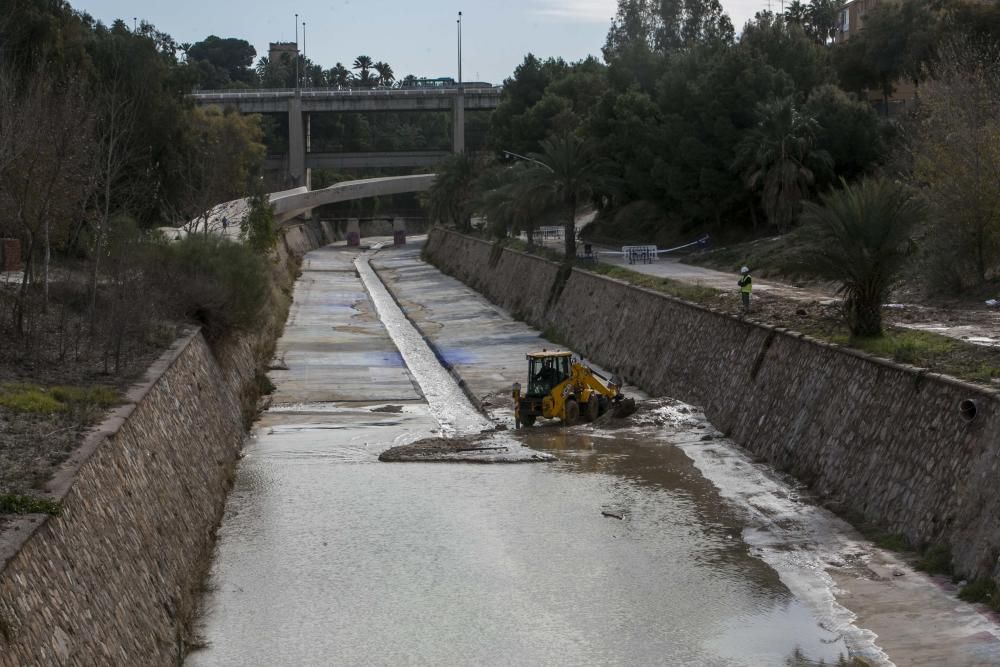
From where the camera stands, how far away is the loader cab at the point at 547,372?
109ft

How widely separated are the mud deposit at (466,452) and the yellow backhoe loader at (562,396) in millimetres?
1873

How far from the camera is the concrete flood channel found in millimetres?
17562

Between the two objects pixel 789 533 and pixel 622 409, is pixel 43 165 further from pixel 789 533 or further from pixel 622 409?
pixel 789 533

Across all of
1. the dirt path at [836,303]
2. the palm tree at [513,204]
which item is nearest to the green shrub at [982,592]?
the dirt path at [836,303]

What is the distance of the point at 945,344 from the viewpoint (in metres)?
26.2

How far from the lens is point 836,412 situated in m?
26.1

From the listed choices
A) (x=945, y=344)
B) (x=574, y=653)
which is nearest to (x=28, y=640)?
(x=574, y=653)

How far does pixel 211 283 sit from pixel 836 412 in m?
17.6

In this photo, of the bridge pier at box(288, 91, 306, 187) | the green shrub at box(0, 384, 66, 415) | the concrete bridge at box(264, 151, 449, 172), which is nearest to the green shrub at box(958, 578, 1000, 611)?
the green shrub at box(0, 384, 66, 415)

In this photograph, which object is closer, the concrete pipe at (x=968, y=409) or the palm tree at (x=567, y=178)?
the concrete pipe at (x=968, y=409)

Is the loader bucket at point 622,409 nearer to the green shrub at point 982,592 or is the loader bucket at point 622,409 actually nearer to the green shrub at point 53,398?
the green shrub at point 53,398

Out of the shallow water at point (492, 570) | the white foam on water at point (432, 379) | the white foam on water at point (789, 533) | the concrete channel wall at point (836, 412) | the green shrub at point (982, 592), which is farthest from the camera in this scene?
the white foam on water at point (432, 379)

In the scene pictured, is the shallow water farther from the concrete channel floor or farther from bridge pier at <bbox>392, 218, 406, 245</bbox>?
bridge pier at <bbox>392, 218, 406, 245</bbox>

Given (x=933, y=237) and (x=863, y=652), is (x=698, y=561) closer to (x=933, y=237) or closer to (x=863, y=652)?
(x=863, y=652)
